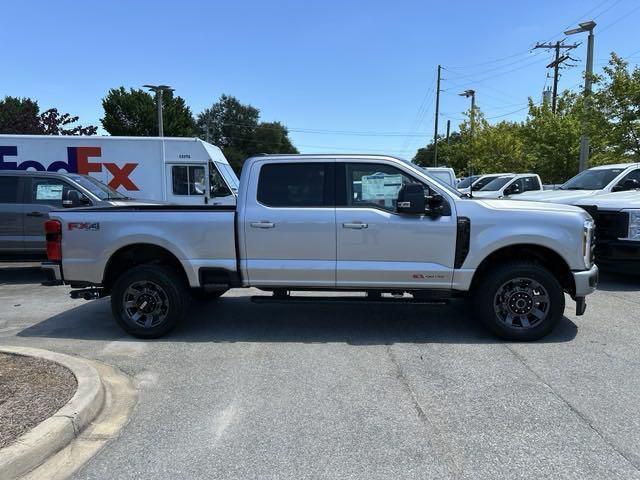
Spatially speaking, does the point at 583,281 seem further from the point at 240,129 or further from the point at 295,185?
the point at 240,129

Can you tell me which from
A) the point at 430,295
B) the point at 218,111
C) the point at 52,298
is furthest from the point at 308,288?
the point at 218,111

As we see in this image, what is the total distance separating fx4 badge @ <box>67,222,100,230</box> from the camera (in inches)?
239

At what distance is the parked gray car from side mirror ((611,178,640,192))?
9.35 m

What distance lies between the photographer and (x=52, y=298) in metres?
8.37

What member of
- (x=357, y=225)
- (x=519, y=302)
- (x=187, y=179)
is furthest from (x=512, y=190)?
(x=357, y=225)

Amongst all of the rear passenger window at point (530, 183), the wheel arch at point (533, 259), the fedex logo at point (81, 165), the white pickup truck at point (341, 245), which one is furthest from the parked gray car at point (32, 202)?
the rear passenger window at point (530, 183)

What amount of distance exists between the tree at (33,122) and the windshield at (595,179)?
38.2m

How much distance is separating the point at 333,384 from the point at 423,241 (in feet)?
6.33

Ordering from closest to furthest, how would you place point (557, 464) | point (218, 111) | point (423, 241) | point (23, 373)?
point (557, 464) → point (23, 373) → point (423, 241) → point (218, 111)

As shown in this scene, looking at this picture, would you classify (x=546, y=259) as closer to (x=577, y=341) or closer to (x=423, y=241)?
(x=577, y=341)

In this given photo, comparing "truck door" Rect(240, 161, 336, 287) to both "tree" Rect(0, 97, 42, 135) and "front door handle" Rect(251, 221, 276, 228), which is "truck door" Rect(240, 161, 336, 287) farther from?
"tree" Rect(0, 97, 42, 135)

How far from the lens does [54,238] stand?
6.14 m

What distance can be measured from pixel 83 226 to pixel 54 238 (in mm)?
386

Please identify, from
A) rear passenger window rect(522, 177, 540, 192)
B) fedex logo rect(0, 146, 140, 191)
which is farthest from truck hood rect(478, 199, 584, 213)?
rear passenger window rect(522, 177, 540, 192)
